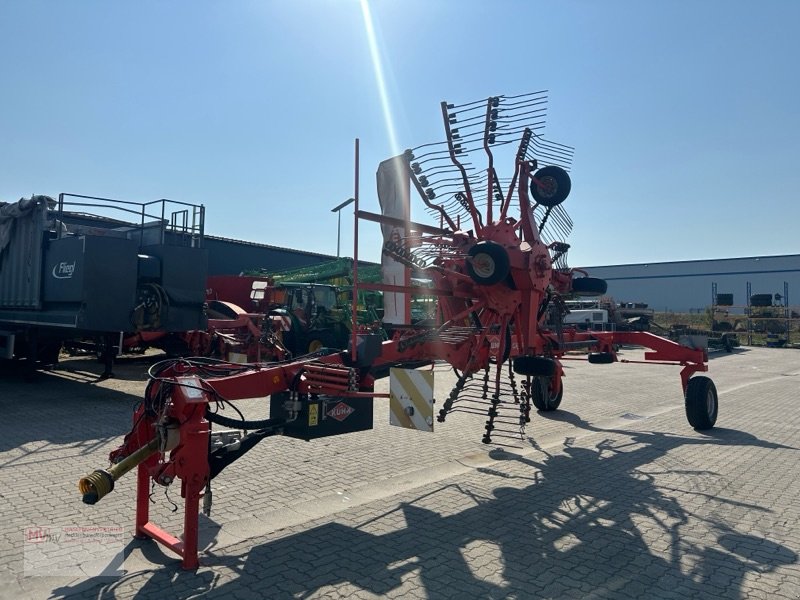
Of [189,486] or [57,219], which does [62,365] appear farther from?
[189,486]

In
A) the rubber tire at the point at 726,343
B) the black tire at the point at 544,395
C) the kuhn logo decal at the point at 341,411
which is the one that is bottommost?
the black tire at the point at 544,395

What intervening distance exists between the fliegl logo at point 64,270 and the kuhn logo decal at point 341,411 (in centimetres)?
693

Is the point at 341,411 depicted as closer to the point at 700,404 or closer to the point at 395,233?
the point at 395,233

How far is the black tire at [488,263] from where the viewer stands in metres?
6.82

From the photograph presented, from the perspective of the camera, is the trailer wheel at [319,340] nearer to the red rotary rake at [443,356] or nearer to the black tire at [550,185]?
the red rotary rake at [443,356]

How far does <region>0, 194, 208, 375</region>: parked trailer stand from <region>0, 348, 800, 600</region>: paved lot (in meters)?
1.73

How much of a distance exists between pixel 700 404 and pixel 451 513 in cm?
531


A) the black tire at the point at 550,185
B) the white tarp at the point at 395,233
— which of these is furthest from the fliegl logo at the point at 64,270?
the black tire at the point at 550,185

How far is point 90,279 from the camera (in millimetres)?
10008

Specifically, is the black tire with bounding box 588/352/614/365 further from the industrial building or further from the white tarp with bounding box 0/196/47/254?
the industrial building

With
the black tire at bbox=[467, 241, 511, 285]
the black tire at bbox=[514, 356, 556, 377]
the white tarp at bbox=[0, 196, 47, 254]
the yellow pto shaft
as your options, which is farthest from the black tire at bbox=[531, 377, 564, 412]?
the white tarp at bbox=[0, 196, 47, 254]

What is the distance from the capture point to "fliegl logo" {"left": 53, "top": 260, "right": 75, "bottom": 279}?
10.2 meters

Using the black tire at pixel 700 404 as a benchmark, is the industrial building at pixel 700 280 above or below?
above

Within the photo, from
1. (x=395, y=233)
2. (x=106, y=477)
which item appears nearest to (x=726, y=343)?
(x=395, y=233)
